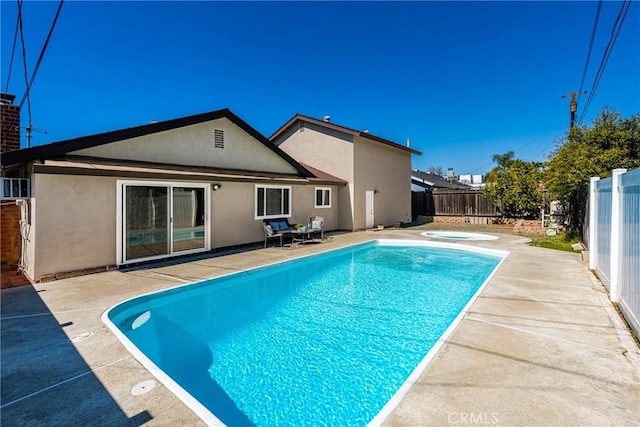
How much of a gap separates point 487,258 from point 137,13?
15540 mm

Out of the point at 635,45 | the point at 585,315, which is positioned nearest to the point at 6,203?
the point at 585,315

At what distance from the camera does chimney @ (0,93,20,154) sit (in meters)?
9.37

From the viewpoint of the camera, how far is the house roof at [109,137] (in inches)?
293

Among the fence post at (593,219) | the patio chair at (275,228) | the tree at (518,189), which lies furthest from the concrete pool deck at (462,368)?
the tree at (518,189)

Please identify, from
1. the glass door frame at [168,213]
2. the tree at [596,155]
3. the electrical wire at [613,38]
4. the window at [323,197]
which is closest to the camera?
the electrical wire at [613,38]

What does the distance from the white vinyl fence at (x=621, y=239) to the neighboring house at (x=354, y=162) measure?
1179 cm

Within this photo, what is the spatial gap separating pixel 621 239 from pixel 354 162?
13.7 m

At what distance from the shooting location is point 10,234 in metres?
9.52

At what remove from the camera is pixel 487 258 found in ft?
38.4

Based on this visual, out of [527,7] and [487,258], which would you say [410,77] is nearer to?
[527,7]

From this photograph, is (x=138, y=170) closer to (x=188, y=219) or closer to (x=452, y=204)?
(x=188, y=219)

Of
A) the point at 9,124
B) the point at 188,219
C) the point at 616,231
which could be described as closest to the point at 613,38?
the point at 616,231

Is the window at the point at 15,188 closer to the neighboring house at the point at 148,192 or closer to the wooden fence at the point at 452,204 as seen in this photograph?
the neighboring house at the point at 148,192

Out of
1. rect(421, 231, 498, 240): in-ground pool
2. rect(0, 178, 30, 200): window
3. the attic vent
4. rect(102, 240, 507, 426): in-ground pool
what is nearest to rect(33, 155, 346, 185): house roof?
rect(0, 178, 30, 200): window
